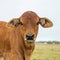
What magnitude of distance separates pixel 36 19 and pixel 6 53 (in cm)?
190

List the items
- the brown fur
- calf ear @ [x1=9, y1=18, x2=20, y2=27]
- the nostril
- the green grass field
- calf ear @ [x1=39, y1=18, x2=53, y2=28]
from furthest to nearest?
1. the green grass field
2. calf ear @ [x1=39, y1=18, x2=53, y2=28]
3. calf ear @ [x1=9, y1=18, x2=20, y2=27]
4. the brown fur
5. the nostril

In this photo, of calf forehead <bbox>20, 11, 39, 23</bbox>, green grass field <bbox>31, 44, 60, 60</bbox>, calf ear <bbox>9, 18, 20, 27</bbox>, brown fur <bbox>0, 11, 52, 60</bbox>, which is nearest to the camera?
brown fur <bbox>0, 11, 52, 60</bbox>

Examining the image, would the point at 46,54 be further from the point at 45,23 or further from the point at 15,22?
the point at 15,22

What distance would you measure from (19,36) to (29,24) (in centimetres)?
103

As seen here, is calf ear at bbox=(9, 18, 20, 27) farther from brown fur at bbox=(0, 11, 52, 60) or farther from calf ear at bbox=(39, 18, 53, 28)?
calf ear at bbox=(39, 18, 53, 28)

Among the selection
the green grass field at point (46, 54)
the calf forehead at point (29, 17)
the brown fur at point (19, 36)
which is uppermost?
the calf forehead at point (29, 17)

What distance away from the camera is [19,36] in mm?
Result: 16141

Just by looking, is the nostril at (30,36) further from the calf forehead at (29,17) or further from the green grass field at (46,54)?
the green grass field at (46,54)

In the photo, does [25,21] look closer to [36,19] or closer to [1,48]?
[36,19]

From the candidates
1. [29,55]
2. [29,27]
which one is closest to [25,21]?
[29,27]

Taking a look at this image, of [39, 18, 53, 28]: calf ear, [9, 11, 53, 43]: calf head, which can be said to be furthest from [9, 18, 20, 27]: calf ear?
[39, 18, 53, 28]: calf ear

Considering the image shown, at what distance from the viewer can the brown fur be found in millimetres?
15320

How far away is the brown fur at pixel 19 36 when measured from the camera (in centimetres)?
1532

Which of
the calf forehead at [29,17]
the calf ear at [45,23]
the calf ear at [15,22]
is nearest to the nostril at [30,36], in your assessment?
the calf forehead at [29,17]
